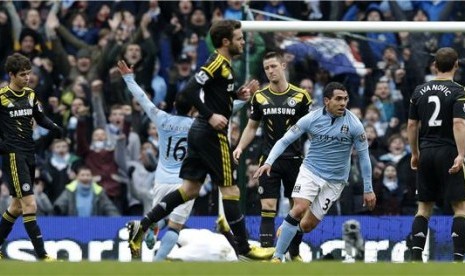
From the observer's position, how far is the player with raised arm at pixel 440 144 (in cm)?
1494

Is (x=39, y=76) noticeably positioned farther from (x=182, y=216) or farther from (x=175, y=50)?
(x=182, y=216)

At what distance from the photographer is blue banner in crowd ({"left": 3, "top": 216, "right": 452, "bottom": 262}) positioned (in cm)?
1823

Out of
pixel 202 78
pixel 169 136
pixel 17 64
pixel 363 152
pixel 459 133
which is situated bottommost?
pixel 363 152

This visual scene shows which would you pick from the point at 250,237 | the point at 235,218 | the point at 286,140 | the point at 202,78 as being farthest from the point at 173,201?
the point at 250,237

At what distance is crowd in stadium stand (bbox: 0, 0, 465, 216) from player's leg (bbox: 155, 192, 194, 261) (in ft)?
10.7

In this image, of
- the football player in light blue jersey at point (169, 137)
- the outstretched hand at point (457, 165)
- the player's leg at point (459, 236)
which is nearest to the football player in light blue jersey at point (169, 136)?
the football player in light blue jersey at point (169, 137)

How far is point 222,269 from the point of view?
11031 mm

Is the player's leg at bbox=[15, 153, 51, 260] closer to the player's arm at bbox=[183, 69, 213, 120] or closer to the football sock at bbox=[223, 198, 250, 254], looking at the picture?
the football sock at bbox=[223, 198, 250, 254]

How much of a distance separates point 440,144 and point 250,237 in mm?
3982

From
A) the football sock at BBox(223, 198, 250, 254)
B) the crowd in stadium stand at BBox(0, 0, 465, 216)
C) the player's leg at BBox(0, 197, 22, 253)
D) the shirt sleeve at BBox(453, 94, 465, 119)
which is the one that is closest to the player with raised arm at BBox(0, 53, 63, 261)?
the player's leg at BBox(0, 197, 22, 253)

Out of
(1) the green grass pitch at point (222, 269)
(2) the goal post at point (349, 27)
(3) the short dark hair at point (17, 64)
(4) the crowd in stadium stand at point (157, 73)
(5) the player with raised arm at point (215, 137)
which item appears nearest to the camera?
(1) the green grass pitch at point (222, 269)

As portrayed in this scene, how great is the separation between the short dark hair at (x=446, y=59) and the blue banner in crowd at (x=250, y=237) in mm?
3649

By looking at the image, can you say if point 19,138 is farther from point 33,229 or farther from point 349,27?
point 349,27

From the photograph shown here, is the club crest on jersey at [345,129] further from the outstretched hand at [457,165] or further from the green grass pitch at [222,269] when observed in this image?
the green grass pitch at [222,269]
